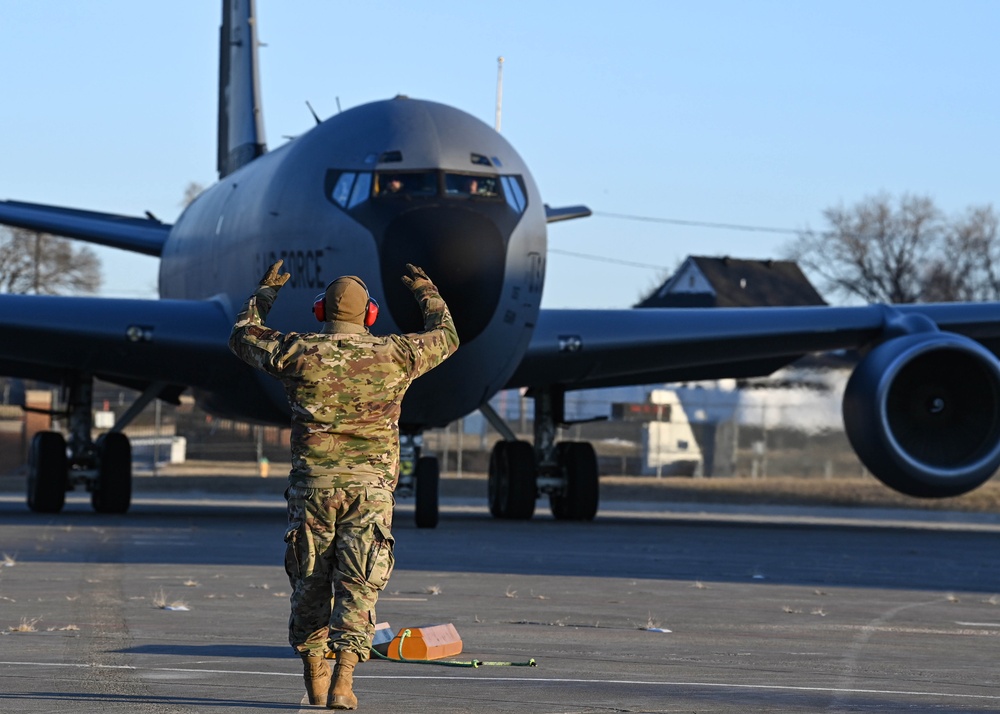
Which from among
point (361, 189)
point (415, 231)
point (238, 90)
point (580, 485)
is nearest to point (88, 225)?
point (238, 90)

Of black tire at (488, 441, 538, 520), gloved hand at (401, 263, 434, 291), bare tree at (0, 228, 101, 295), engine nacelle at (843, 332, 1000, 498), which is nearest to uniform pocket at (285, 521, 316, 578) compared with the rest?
gloved hand at (401, 263, 434, 291)

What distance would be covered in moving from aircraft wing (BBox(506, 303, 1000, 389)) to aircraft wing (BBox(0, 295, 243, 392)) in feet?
11.1

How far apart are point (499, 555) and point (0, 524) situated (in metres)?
6.26

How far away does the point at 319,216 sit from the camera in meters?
17.0

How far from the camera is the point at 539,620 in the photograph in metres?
9.30

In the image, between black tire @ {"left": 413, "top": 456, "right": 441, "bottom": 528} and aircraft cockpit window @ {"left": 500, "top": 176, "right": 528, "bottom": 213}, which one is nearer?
aircraft cockpit window @ {"left": 500, "top": 176, "right": 528, "bottom": 213}

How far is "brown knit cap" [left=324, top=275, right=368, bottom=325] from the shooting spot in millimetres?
6527

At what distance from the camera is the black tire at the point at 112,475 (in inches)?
816

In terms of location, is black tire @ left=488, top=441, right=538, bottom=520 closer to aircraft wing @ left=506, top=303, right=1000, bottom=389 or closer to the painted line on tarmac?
aircraft wing @ left=506, top=303, right=1000, bottom=389

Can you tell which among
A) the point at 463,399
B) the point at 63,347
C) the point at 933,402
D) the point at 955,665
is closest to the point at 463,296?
the point at 463,399

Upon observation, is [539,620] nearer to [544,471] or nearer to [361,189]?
[361,189]

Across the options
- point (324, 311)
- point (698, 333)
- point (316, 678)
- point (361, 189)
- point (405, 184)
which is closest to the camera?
point (316, 678)

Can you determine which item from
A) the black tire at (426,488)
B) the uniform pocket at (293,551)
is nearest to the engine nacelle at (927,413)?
the black tire at (426,488)

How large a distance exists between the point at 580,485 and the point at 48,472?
20.6 ft
